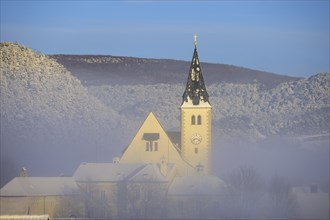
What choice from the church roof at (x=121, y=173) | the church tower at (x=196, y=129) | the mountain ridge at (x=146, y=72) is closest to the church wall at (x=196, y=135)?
the church tower at (x=196, y=129)

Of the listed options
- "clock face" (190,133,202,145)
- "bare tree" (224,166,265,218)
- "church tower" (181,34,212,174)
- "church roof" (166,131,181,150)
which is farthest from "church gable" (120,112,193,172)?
"bare tree" (224,166,265,218)

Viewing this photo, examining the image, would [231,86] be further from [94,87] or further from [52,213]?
[52,213]

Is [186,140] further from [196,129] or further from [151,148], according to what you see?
[151,148]

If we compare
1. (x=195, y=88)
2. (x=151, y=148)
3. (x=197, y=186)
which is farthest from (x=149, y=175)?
(x=195, y=88)

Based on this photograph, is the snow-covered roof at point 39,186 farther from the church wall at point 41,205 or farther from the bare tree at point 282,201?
the bare tree at point 282,201

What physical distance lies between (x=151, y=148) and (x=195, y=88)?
4438 mm

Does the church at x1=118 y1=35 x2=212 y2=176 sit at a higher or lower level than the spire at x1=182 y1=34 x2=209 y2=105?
lower

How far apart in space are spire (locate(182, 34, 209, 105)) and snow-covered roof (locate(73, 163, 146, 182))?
6256mm

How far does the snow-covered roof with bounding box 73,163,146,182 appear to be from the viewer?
8956 cm

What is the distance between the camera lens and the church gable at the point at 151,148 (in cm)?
9431

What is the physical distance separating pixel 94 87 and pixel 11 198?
3137 inches

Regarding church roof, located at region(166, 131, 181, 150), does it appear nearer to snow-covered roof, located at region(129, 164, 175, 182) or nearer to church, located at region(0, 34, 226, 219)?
church, located at region(0, 34, 226, 219)

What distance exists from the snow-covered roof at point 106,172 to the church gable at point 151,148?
10.5 ft

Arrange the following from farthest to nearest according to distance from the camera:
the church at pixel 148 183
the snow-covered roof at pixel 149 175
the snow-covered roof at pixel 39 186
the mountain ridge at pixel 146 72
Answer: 1. the mountain ridge at pixel 146 72
2. the snow-covered roof at pixel 149 175
3. the snow-covered roof at pixel 39 186
4. the church at pixel 148 183
